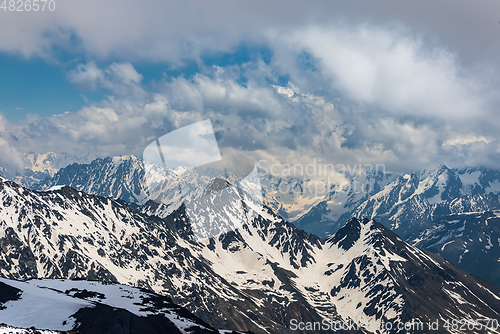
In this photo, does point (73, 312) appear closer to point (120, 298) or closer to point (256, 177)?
point (120, 298)

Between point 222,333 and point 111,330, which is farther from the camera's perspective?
point 222,333

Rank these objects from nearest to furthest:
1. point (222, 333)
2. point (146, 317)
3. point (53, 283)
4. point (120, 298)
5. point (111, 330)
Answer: point (111, 330) → point (146, 317) → point (222, 333) → point (120, 298) → point (53, 283)

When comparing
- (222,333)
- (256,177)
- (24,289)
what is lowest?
(222,333)

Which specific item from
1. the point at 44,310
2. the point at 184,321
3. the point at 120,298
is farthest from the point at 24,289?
the point at 184,321

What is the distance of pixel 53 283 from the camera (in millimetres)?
182625

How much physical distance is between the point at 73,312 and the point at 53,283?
193 ft

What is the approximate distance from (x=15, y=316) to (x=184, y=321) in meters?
52.6

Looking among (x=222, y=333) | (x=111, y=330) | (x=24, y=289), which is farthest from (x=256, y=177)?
(x=24, y=289)

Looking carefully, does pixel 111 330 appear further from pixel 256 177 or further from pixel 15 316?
pixel 256 177

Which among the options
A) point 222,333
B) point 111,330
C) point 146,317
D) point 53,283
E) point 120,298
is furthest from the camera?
point 53,283

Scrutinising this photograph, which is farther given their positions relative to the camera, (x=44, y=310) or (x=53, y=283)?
(x=53, y=283)

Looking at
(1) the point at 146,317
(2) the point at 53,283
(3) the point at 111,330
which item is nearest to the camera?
(3) the point at 111,330

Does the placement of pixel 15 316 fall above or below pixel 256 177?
below

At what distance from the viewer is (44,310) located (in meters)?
131
